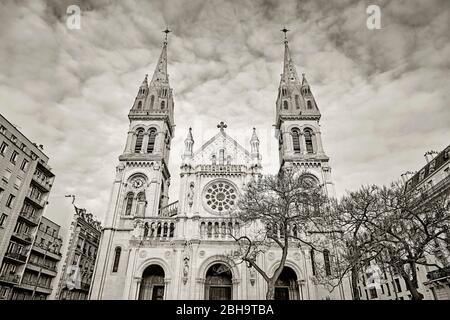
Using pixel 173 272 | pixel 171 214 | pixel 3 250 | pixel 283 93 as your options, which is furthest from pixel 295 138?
pixel 3 250

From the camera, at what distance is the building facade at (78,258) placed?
38.2m

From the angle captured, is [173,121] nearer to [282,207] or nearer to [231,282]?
[231,282]

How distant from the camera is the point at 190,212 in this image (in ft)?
103

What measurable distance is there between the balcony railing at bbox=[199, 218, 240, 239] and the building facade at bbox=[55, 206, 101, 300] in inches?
841

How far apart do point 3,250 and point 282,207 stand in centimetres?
2655

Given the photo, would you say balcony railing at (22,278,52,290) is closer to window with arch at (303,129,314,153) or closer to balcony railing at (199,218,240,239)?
balcony railing at (199,218,240,239)

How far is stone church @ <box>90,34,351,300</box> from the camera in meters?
28.0

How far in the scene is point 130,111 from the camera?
131ft

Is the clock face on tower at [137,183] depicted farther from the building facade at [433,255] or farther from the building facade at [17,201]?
A: the building facade at [433,255]

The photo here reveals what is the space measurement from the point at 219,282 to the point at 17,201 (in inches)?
876

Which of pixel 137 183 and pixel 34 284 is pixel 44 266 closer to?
pixel 34 284

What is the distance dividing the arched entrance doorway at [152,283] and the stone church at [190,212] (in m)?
0.10

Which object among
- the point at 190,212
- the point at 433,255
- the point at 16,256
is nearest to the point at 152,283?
the point at 190,212
